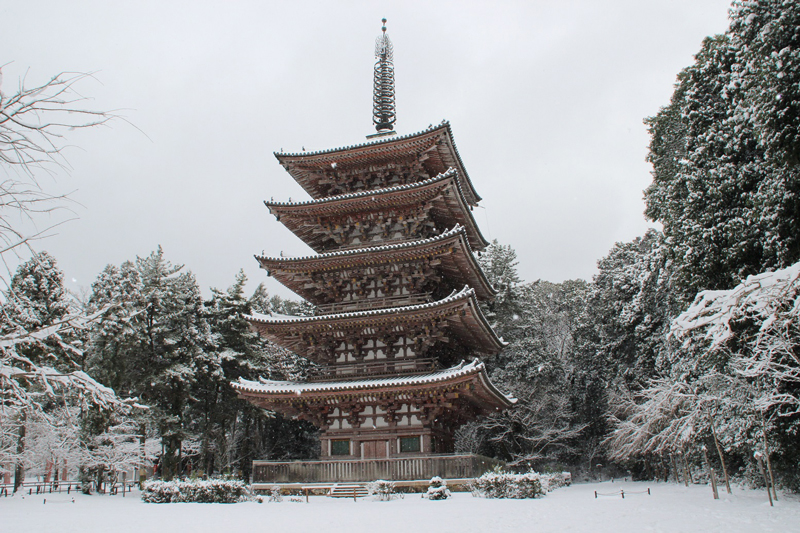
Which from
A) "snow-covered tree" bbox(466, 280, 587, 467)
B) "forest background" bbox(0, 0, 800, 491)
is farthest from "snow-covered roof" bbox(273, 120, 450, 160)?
"snow-covered tree" bbox(466, 280, 587, 467)

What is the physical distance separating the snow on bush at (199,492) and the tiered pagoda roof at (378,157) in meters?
14.3

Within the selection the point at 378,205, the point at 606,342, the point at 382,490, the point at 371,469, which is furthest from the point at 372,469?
the point at 606,342

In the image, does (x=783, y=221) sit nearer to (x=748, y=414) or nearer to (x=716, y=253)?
(x=716, y=253)

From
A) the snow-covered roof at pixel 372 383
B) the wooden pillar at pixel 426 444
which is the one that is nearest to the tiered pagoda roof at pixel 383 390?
the snow-covered roof at pixel 372 383

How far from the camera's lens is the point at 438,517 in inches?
519

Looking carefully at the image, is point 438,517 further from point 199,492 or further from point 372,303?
point 372,303

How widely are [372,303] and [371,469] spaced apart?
22.5 feet

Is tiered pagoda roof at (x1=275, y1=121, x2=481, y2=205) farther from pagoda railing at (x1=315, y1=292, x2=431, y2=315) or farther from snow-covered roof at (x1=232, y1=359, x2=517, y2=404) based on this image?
snow-covered roof at (x1=232, y1=359, x2=517, y2=404)

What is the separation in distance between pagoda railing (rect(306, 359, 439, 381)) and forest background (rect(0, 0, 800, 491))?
8.68 meters

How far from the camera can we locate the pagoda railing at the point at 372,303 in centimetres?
2294

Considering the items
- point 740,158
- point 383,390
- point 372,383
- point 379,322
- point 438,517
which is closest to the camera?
point 438,517

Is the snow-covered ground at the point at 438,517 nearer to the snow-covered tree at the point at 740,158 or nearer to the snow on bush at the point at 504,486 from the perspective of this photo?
the snow on bush at the point at 504,486

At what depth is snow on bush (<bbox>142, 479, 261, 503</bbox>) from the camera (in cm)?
1936

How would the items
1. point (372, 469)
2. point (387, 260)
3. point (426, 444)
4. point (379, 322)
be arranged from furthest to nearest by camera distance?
point (387, 260)
point (379, 322)
point (426, 444)
point (372, 469)
